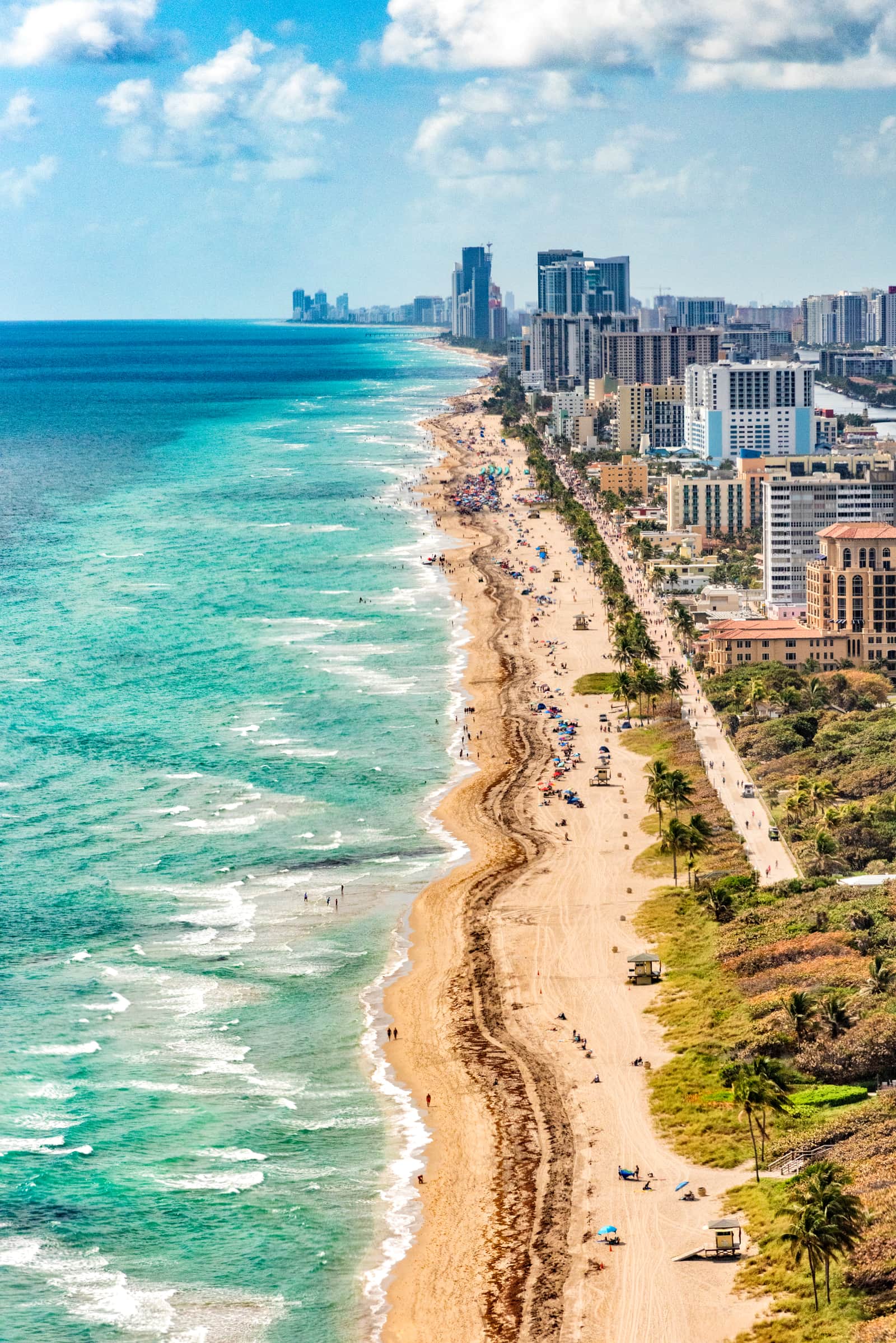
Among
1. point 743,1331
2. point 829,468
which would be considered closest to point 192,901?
point 743,1331

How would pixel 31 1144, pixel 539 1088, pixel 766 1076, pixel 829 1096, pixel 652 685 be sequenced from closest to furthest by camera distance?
pixel 766 1076, pixel 829 1096, pixel 31 1144, pixel 539 1088, pixel 652 685

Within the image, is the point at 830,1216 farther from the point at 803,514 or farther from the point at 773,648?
the point at 803,514

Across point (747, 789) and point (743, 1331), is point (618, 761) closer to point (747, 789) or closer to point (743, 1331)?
point (747, 789)

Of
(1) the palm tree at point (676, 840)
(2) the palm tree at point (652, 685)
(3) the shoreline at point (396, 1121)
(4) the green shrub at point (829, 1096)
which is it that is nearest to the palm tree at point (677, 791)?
(1) the palm tree at point (676, 840)

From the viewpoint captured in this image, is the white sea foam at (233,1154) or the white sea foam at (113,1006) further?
the white sea foam at (113,1006)

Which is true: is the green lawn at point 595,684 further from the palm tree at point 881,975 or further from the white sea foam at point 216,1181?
the white sea foam at point 216,1181

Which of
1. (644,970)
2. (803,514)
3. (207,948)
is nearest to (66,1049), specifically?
(207,948)

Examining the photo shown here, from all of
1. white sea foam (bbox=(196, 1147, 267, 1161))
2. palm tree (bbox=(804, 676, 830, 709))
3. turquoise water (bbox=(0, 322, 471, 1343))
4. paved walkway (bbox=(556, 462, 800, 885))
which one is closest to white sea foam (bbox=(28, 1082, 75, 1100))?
turquoise water (bbox=(0, 322, 471, 1343))
